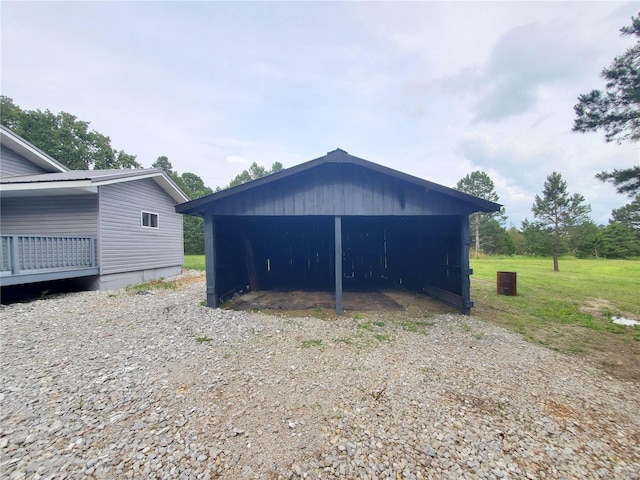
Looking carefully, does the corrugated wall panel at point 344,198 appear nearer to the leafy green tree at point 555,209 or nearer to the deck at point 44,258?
the deck at point 44,258

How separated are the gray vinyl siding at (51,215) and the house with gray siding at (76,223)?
0.02 m

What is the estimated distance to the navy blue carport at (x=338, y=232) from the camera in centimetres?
549

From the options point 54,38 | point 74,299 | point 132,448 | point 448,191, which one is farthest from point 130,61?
point 132,448

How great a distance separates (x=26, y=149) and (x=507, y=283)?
17466mm

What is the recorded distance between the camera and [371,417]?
7.55 feet

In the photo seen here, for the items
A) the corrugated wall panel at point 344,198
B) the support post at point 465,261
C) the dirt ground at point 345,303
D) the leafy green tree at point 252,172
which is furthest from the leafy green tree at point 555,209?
the leafy green tree at point 252,172

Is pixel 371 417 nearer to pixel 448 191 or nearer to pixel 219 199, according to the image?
pixel 448 191

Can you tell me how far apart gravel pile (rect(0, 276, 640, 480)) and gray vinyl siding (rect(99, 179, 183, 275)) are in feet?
16.4

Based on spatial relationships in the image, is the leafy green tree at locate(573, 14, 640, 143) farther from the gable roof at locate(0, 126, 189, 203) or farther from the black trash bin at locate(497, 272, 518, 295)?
the gable roof at locate(0, 126, 189, 203)

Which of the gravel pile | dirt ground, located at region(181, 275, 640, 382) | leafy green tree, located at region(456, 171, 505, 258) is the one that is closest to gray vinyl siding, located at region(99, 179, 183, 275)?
the gravel pile

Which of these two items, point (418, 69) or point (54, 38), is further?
point (418, 69)

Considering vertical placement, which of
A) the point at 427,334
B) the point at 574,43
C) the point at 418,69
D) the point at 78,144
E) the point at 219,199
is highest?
the point at 78,144

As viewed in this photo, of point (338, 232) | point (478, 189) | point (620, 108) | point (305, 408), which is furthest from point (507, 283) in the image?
point (478, 189)

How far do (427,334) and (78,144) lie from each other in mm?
35153
